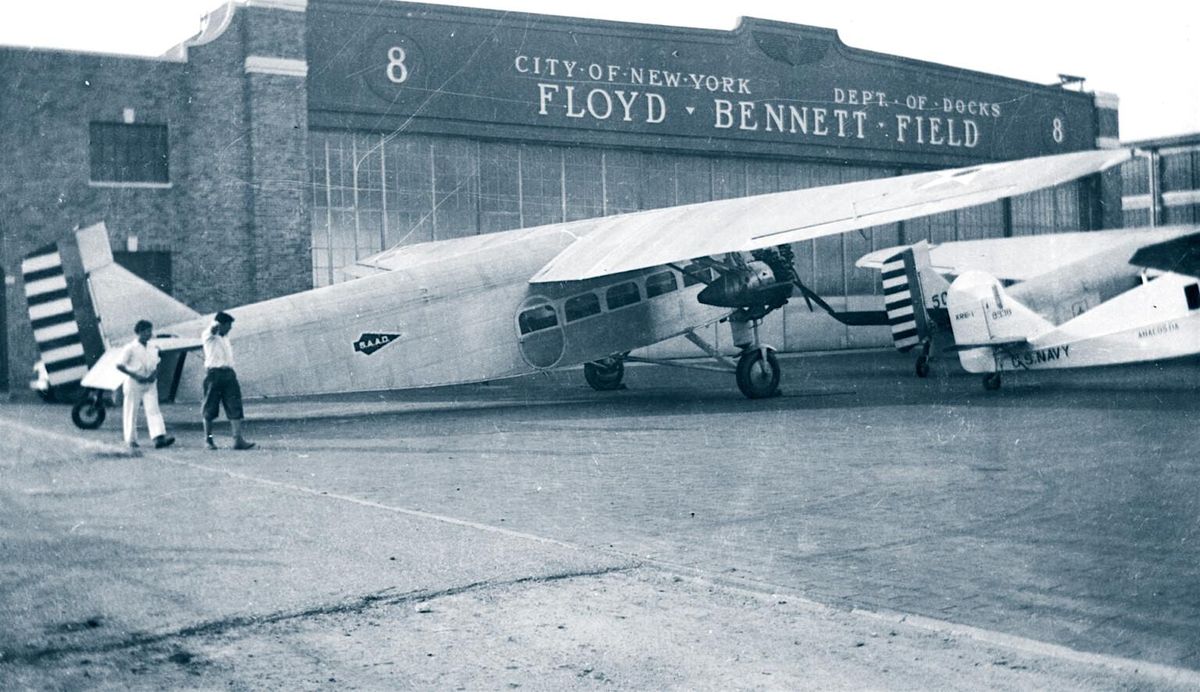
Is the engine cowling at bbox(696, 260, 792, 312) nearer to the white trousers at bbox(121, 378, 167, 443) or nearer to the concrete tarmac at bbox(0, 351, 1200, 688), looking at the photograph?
the concrete tarmac at bbox(0, 351, 1200, 688)

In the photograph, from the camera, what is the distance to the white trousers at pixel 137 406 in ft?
43.3

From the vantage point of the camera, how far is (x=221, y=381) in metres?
13.4

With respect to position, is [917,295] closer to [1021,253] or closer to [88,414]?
[1021,253]

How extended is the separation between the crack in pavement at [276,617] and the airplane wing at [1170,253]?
35.4 feet

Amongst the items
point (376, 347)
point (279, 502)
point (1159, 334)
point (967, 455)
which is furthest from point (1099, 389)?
point (279, 502)

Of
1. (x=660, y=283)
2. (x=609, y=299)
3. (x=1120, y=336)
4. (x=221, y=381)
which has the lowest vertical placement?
(x=221, y=381)

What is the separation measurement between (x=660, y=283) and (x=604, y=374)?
124 inches

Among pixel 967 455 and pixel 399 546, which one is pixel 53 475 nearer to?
pixel 399 546

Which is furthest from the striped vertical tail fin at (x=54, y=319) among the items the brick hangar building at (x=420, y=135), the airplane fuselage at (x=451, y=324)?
the brick hangar building at (x=420, y=135)

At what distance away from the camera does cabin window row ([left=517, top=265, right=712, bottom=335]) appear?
1761 centimetres

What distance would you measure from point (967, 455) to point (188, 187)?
2052cm

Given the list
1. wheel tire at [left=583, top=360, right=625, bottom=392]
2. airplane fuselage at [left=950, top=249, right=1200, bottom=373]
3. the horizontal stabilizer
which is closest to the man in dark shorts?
the horizontal stabilizer

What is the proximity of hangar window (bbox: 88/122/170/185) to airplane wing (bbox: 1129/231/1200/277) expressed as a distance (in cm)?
2061

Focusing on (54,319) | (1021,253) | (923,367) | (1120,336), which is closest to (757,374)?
(1120,336)
